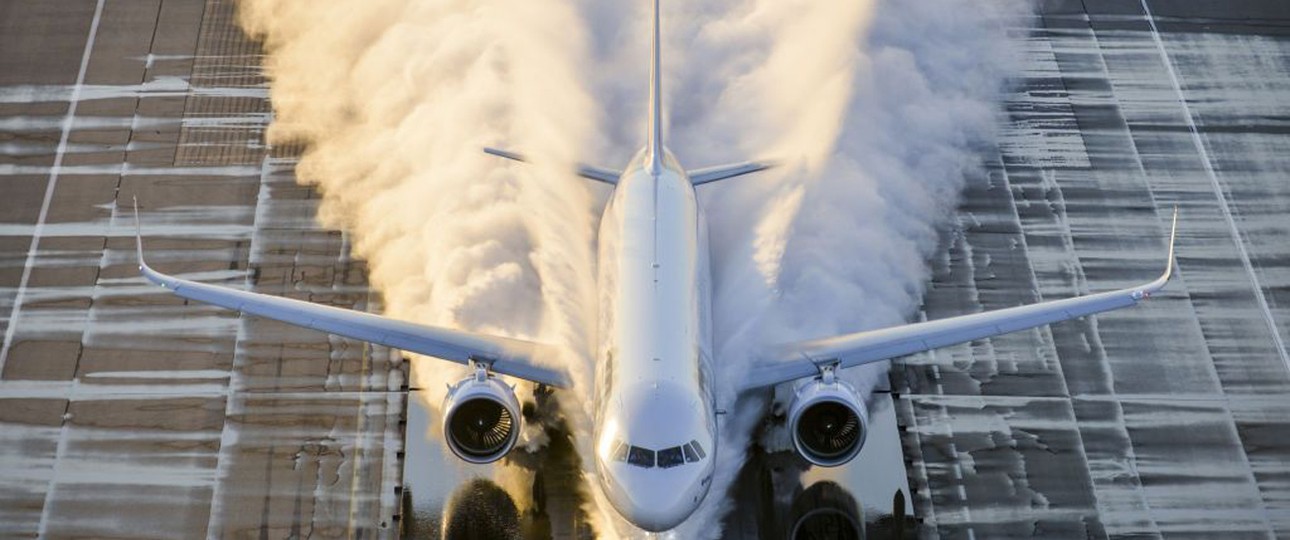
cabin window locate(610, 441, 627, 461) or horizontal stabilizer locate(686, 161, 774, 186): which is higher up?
horizontal stabilizer locate(686, 161, 774, 186)

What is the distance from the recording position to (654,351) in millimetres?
22328

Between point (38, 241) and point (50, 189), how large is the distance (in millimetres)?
1792

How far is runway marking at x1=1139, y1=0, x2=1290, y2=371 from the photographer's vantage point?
30.3 meters

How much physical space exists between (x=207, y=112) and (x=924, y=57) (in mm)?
19848

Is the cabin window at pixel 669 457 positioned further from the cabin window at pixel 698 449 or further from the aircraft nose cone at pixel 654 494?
the cabin window at pixel 698 449

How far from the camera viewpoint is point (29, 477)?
26438mm

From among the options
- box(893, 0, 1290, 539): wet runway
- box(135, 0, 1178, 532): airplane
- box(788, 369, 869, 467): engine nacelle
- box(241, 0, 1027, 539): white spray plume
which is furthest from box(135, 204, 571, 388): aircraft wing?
box(893, 0, 1290, 539): wet runway

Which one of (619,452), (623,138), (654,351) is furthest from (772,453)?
(623,138)

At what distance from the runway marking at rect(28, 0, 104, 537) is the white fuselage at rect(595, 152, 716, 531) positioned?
12071 millimetres

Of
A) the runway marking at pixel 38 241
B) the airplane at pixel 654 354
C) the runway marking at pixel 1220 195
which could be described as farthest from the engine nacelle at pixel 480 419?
the runway marking at pixel 1220 195

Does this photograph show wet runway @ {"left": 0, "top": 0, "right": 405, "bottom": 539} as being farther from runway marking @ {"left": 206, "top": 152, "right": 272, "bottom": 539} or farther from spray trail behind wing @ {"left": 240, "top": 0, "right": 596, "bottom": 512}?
spray trail behind wing @ {"left": 240, "top": 0, "right": 596, "bottom": 512}

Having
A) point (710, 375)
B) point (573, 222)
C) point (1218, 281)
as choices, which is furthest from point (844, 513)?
point (1218, 281)

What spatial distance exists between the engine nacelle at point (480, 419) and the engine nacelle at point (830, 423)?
534 cm

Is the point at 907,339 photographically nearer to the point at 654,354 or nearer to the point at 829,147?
the point at 654,354
